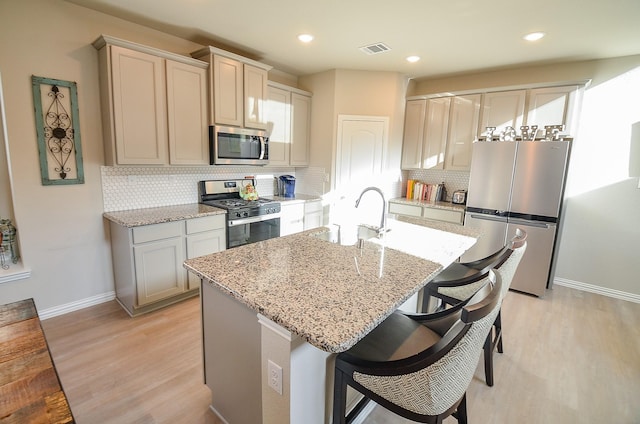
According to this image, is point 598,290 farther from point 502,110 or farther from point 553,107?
point 502,110

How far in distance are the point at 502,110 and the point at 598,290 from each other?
2379 mm

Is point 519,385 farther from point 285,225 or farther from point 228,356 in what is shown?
point 285,225

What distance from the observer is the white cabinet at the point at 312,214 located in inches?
165

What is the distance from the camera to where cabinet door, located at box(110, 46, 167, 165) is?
8.37 feet

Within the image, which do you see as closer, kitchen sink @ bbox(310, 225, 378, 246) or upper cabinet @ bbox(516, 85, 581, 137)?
kitchen sink @ bbox(310, 225, 378, 246)

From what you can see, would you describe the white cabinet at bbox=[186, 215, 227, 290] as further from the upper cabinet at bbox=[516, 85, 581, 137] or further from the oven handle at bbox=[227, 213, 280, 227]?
the upper cabinet at bbox=[516, 85, 581, 137]

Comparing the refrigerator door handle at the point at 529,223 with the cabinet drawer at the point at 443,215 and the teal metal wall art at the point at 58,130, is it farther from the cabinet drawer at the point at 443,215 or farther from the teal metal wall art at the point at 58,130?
the teal metal wall art at the point at 58,130

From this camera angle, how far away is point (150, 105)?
2.74 meters

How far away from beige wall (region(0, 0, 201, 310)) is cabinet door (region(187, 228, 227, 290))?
78cm

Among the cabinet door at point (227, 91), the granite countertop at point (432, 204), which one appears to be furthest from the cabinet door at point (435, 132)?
the cabinet door at point (227, 91)

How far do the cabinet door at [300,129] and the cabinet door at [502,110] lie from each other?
7.45 feet

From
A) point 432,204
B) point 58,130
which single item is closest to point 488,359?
point 432,204

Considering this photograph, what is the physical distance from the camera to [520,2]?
88.0 inches

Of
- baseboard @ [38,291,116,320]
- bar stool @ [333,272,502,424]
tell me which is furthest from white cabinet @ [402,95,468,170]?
baseboard @ [38,291,116,320]
